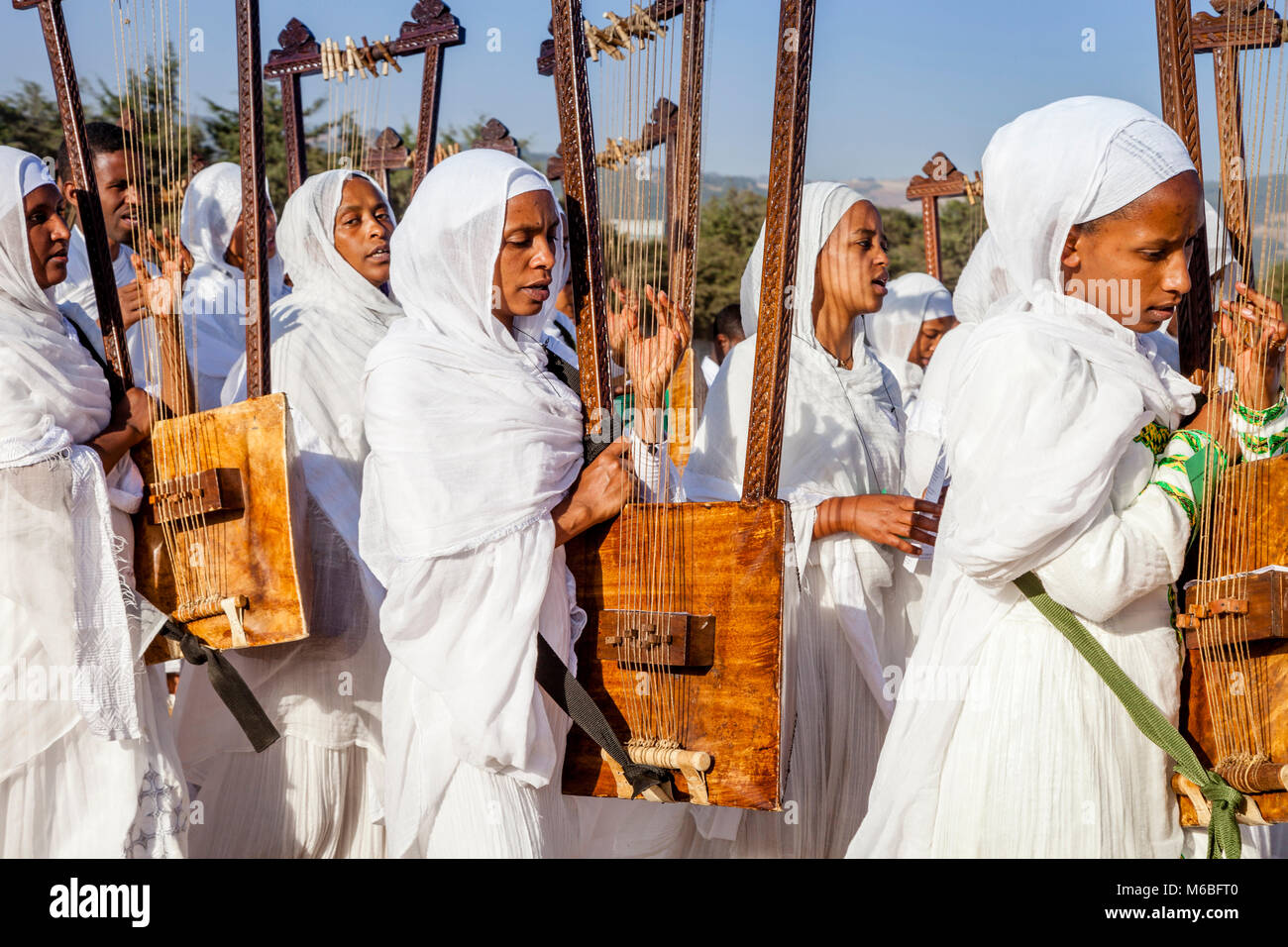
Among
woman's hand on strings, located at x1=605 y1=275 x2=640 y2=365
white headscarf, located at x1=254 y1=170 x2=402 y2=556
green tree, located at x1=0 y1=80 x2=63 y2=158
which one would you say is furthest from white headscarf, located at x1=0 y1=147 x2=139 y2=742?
green tree, located at x1=0 y1=80 x2=63 y2=158

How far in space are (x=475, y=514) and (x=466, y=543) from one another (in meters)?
0.07

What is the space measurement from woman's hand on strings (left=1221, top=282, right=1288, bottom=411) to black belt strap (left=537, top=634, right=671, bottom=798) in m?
1.39

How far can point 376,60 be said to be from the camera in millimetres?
5598

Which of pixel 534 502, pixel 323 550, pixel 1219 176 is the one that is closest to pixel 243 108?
pixel 323 550

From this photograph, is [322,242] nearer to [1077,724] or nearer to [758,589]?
[758,589]

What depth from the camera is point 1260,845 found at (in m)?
2.95

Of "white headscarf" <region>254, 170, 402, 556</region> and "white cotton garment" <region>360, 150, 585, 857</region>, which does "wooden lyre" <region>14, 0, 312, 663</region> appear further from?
"white cotton garment" <region>360, 150, 585, 857</region>

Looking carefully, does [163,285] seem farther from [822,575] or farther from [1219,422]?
[1219,422]

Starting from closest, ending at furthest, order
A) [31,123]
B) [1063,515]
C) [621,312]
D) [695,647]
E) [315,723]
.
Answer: [1063,515] < [695,647] < [621,312] < [315,723] < [31,123]

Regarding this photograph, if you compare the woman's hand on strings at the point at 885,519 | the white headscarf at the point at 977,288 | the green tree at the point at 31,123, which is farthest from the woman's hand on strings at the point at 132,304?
the green tree at the point at 31,123

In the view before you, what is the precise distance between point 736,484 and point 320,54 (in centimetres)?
278

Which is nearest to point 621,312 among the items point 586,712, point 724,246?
point 586,712

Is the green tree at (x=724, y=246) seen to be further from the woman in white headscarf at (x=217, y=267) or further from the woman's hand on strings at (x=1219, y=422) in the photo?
the woman's hand on strings at (x=1219, y=422)

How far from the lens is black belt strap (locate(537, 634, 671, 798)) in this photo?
3154mm
